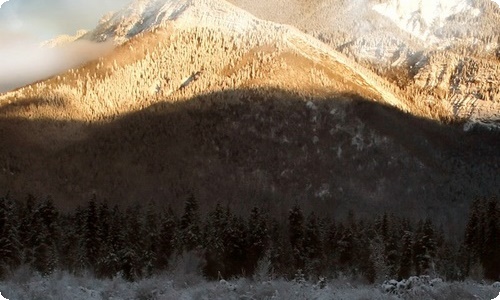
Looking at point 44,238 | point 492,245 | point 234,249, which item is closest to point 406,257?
point 492,245

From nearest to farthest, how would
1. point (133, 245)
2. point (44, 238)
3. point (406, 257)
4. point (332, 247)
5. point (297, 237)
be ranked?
point (44, 238) < point (133, 245) < point (406, 257) < point (297, 237) < point (332, 247)

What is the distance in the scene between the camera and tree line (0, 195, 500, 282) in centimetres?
7081

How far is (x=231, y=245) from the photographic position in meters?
76.2

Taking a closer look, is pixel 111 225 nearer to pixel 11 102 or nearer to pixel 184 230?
pixel 184 230

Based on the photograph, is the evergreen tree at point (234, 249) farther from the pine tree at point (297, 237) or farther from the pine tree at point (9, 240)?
the pine tree at point (9, 240)

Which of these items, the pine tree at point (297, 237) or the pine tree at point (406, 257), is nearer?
the pine tree at point (406, 257)

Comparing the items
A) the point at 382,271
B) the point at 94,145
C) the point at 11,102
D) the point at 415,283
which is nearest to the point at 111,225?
the point at 382,271

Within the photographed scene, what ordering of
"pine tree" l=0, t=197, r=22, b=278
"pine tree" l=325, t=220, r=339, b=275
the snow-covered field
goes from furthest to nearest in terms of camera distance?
"pine tree" l=325, t=220, r=339, b=275
"pine tree" l=0, t=197, r=22, b=278
the snow-covered field

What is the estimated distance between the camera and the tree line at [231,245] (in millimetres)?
70812

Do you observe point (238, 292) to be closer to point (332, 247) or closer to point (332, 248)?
point (332, 248)

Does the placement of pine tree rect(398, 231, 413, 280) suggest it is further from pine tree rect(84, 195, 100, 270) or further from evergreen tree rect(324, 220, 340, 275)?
pine tree rect(84, 195, 100, 270)

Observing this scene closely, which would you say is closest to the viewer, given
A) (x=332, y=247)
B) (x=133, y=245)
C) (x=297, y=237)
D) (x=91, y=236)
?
(x=133, y=245)

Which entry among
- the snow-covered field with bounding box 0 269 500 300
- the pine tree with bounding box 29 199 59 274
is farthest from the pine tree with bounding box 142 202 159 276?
the snow-covered field with bounding box 0 269 500 300

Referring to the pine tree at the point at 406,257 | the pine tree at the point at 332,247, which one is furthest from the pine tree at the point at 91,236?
the pine tree at the point at 406,257
